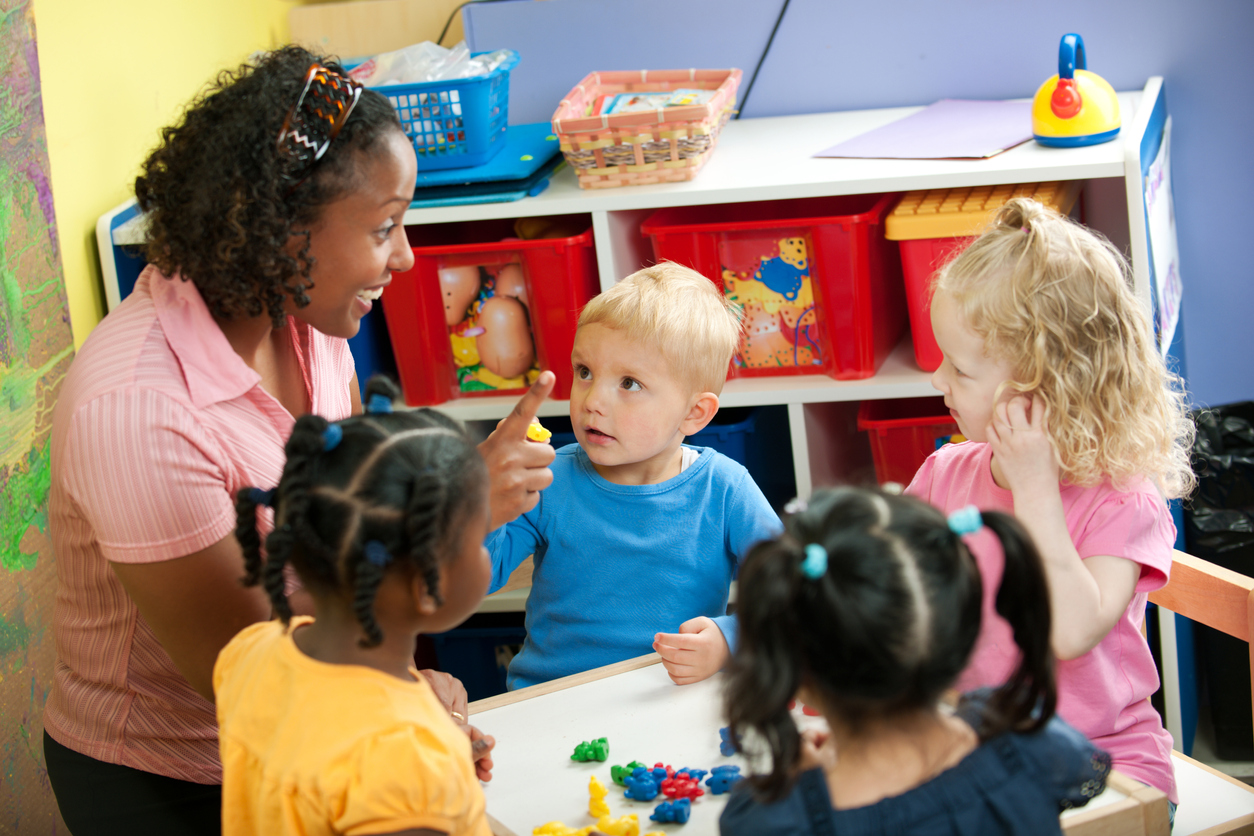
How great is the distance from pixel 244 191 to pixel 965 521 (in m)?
0.75

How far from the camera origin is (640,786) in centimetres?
105

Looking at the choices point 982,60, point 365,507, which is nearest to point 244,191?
point 365,507

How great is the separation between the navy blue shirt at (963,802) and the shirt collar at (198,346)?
654 millimetres

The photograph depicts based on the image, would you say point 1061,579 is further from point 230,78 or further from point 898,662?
point 230,78

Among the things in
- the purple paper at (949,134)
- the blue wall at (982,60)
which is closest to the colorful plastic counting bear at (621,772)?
the purple paper at (949,134)

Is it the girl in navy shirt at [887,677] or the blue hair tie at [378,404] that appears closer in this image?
the girl in navy shirt at [887,677]

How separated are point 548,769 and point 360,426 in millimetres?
429

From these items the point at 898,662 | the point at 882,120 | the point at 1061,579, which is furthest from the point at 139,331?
the point at 882,120

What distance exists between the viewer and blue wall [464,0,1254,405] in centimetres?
214

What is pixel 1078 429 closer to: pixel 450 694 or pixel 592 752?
pixel 592 752

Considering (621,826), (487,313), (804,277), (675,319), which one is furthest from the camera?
(487,313)

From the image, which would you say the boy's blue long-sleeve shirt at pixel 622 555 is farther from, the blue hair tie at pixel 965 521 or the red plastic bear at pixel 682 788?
the blue hair tie at pixel 965 521

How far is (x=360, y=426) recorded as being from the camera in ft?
2.96

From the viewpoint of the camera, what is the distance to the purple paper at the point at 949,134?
1.86m
